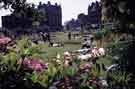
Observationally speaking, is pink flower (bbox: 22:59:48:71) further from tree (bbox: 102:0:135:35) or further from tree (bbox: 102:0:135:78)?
tree (bbox: 102:0:135:35)

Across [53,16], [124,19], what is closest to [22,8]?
[124,19]

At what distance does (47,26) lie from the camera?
433 feet

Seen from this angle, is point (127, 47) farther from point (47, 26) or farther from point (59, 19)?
point (59, 19)

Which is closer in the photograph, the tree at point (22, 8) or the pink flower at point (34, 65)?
the pink flower at point (34, 65)

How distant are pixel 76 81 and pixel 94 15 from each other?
123 m

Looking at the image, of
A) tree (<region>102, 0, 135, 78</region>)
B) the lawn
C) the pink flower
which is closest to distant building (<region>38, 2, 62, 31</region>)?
the lawn

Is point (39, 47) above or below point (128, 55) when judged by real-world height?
above

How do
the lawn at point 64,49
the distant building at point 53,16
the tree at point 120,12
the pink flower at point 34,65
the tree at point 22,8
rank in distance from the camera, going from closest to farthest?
1. the pink flower at point 34,65
2. the lawn at point 64,49
3. the tree at point 120,12
4. the tree at point 22,8
5. the distant building at point 53,16

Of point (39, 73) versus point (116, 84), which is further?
point (116, 84)

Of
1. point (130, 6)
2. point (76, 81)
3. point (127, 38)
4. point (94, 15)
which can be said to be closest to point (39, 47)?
point (76, 81)

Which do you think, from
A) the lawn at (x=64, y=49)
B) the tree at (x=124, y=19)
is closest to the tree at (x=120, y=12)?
the tree at (x=124, y=19)

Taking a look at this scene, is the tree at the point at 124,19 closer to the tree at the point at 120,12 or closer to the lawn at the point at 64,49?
the tree at the point at 120,12

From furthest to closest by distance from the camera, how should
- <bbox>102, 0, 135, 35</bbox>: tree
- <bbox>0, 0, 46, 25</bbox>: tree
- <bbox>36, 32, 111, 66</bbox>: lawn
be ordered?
<bbox>0, 0, 46, 25</bbox>: tree, <bbox>102, 0, 135, 35</bbox>: tree, <bbox>36, 32, 111, 66</bbox>: lawn

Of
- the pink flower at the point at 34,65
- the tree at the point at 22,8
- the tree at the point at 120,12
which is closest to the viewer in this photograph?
the pink flower at the point at 34,65
